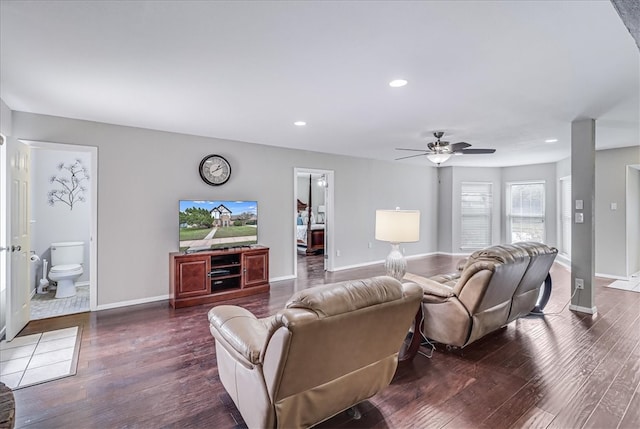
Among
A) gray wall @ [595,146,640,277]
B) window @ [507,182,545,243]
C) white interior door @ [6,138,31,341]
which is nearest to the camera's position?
white interior door @ [6,138,31,341]

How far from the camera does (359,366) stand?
1811 mm

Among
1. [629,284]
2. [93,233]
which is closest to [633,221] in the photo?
[629,284]

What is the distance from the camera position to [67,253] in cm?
483

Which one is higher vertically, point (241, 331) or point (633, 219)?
point (633, 219)

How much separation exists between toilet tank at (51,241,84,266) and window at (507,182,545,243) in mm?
9293

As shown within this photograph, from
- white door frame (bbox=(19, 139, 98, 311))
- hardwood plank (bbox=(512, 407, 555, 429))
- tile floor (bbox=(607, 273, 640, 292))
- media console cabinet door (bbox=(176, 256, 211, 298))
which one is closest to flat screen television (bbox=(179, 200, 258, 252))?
media console cabinet door (bbox=(176, 256, 211, 298))

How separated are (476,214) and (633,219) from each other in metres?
3.10

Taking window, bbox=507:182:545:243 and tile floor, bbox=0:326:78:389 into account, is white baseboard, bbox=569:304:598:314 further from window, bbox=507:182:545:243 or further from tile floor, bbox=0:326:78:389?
tile floor, bbox=0:326:78:389

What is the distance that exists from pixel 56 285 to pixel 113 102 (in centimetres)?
343

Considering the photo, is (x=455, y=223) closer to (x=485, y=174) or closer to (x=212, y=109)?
(x=485, y=174)

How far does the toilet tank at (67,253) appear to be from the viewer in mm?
4762

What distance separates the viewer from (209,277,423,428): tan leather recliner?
1.46 metres

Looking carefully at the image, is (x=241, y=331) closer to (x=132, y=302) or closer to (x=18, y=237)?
(x=18, y=237)

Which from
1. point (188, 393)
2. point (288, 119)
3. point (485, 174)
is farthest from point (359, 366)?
point (485, 174)
